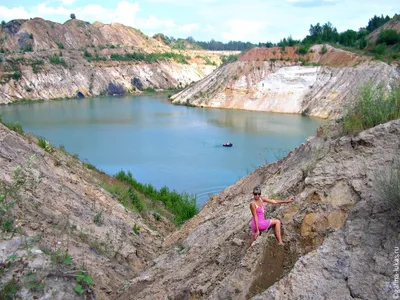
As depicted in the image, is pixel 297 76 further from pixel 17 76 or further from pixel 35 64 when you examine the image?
pixel 35 64

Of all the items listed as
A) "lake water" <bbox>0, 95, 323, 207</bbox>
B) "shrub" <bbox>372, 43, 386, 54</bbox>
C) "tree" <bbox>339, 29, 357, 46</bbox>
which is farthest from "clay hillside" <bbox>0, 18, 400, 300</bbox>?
"tree" <bbox>339, 29, 357, 46</bbox>

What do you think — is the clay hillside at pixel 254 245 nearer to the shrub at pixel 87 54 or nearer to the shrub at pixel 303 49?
the shrub at pixel 303 49

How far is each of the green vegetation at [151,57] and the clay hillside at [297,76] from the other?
93.3ft

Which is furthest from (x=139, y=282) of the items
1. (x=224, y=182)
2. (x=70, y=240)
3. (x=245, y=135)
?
(x=245, y=135)

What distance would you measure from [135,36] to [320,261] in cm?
10445

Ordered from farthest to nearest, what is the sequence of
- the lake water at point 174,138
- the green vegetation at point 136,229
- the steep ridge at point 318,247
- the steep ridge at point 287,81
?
the steep ridge at point 287,81
the lake water at point 174,138
the green vegetation at point 136,229
the steep ridge at point 318,247

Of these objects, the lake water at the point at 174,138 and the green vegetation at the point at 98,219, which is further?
the lake water at the point at 174,138

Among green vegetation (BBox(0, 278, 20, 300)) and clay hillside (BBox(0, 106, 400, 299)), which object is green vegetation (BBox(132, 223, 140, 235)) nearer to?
clay hillside (BBox(0, 106, 400, 299))

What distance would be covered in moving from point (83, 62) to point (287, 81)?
1557 inches

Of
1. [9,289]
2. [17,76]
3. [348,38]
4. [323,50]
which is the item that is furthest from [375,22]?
[9,289]

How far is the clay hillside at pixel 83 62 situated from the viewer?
64000mm

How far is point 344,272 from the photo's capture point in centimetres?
394

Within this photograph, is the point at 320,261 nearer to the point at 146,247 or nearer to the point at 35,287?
the point at 35,287

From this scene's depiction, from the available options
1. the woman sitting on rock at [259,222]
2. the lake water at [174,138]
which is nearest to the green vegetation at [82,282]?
the woman sitting on rock at [259,222]
